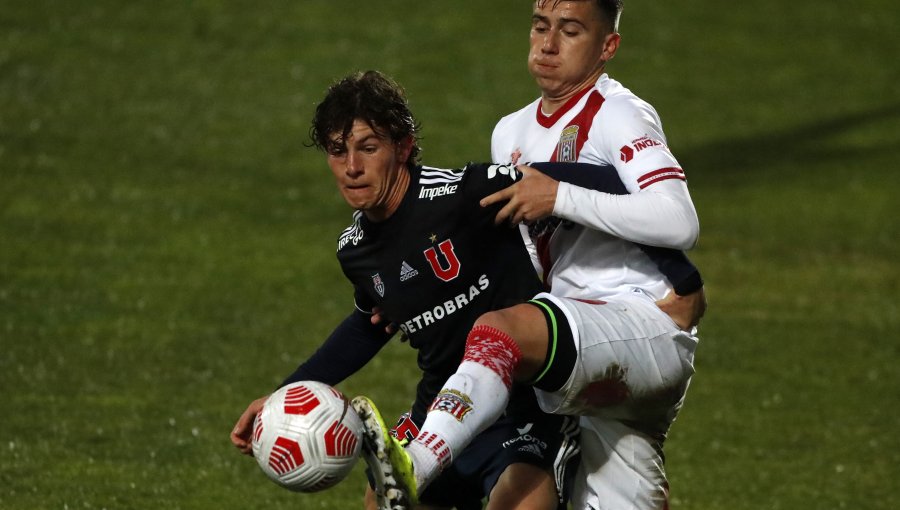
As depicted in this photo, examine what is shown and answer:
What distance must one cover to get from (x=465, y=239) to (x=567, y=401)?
0.79m

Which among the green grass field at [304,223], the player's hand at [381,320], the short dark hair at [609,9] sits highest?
the short dark hair at [609,9]

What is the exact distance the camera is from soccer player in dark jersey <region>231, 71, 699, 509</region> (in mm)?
5773

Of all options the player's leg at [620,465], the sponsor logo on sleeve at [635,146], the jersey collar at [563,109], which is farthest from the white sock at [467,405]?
the jersey collar at [563,109]

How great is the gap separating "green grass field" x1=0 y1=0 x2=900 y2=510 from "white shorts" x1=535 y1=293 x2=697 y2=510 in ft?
9.23

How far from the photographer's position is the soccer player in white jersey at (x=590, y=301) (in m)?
5.10

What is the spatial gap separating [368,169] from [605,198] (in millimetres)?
969

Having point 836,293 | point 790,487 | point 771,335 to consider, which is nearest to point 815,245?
point 836,293

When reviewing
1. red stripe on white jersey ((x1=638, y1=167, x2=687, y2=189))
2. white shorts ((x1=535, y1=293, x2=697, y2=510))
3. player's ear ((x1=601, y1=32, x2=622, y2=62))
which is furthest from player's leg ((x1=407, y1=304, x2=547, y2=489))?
player's ear ((x1=601, y1=32, x2=622, y2=62))

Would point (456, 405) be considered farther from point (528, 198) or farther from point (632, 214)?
point (632, 214)

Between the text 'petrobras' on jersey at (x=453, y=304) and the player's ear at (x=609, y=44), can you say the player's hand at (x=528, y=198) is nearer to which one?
the text 'petrobras' on jersey at (x=453, y=304)

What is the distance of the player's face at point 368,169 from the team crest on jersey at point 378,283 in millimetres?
292

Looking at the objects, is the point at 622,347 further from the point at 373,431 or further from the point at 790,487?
the point at 790,487

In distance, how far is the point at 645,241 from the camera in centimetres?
558

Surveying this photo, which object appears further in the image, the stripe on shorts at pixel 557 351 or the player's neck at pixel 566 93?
the player's neck at pixel 566 93
